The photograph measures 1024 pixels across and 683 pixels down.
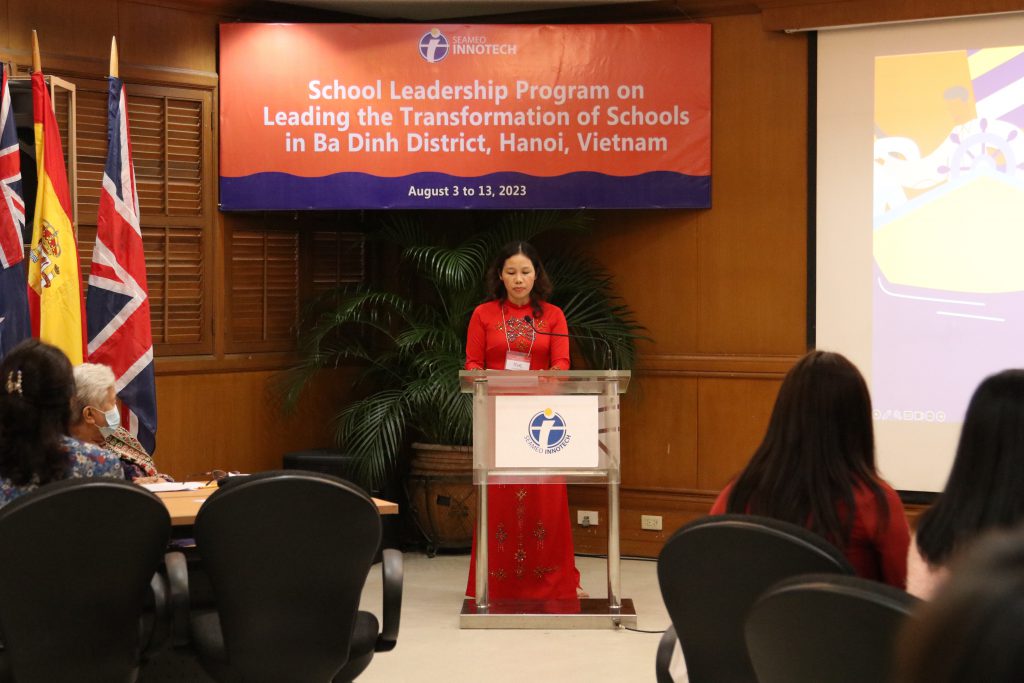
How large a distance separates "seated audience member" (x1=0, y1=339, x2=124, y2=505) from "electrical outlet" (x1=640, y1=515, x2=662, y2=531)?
3.89 m

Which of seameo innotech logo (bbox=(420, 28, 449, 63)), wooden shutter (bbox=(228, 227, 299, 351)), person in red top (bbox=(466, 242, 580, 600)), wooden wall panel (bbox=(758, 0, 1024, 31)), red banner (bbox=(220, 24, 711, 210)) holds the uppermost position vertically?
wooden wall panel (bbox=(758, 0, 1024, 31))

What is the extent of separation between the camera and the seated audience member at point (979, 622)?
23.2 inches

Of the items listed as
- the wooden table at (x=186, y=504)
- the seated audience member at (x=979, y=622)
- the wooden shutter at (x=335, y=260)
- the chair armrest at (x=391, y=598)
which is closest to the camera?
the seated audience member at (x=979, y=622)

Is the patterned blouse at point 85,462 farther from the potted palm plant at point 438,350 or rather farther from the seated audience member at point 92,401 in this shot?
the potted palm plant at point 438,350

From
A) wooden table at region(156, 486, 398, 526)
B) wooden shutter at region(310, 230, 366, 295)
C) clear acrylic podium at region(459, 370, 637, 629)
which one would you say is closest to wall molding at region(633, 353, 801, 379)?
clear acrylic podium at region(459, 370, 637, 629)

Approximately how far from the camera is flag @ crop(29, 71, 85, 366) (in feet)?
16.0

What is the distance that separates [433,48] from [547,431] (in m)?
2.40

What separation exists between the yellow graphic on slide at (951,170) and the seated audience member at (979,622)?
17.7 ft

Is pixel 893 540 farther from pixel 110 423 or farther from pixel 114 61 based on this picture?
pixel 114 61

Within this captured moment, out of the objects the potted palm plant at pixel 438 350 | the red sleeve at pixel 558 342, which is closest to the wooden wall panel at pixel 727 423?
the potted palm plant at pixel 438 350

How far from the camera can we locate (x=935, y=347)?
5.68m

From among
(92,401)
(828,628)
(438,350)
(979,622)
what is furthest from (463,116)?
(979,622)

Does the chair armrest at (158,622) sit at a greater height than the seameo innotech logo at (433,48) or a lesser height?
lesser

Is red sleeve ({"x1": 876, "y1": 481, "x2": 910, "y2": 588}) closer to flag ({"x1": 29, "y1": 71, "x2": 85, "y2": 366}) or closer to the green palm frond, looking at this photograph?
flag ({"x1": 29, "y1": 71, "x2": 85, "y2": 366})
